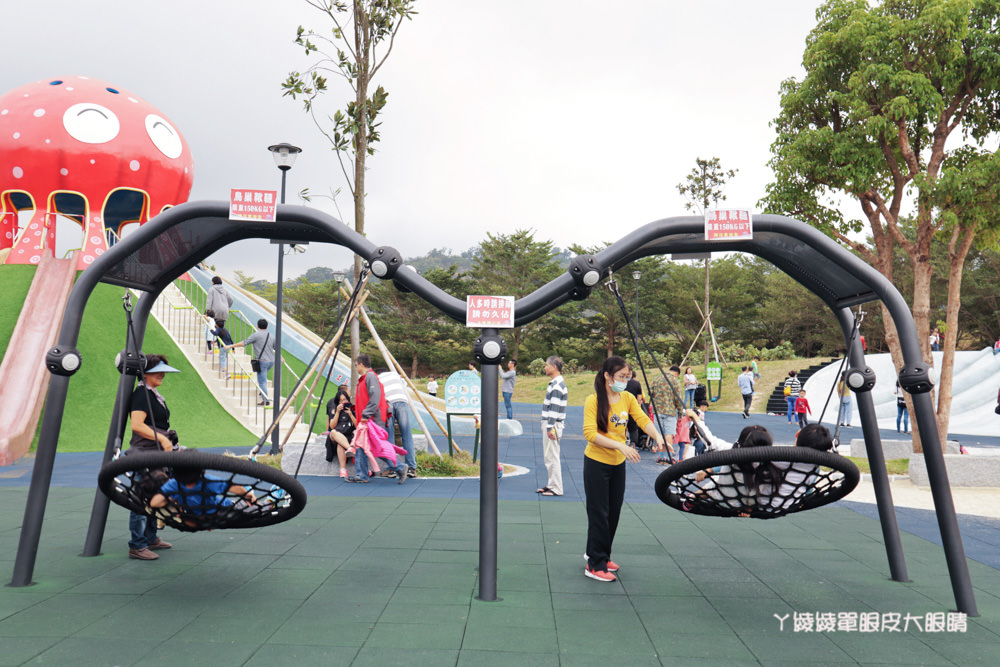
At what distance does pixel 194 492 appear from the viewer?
4.38 m

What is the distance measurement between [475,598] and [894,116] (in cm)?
1093

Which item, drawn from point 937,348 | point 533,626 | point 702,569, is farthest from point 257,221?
point 937,348

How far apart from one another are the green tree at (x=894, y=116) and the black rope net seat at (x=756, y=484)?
8.44 m

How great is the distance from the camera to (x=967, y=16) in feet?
36.4

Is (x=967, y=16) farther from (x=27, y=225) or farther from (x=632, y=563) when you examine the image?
(x=27, y=225)

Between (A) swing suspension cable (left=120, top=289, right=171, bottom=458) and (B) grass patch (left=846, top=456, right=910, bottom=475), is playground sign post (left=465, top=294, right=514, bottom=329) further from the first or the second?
(B) grass patch (left=846, top=456, right=910, bottom=475)

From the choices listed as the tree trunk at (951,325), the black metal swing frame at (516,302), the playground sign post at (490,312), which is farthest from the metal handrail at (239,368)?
the tree trunk at (951,325)

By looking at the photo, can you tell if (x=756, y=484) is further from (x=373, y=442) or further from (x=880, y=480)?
(x=373, y=442)

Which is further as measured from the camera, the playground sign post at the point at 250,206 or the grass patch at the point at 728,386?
→ the grass patch at the point at 728,386

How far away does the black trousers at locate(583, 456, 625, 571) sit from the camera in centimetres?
526

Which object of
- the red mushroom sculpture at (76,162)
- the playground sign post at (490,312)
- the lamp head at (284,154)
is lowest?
the playground sign post at (490,312)

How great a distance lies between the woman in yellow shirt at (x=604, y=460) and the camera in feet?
17.3

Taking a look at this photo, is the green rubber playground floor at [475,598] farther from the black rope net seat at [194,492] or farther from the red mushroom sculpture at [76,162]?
the red mushroom sculpture at [76,162]

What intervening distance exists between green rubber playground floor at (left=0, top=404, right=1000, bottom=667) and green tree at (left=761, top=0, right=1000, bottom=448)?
22.4ft
